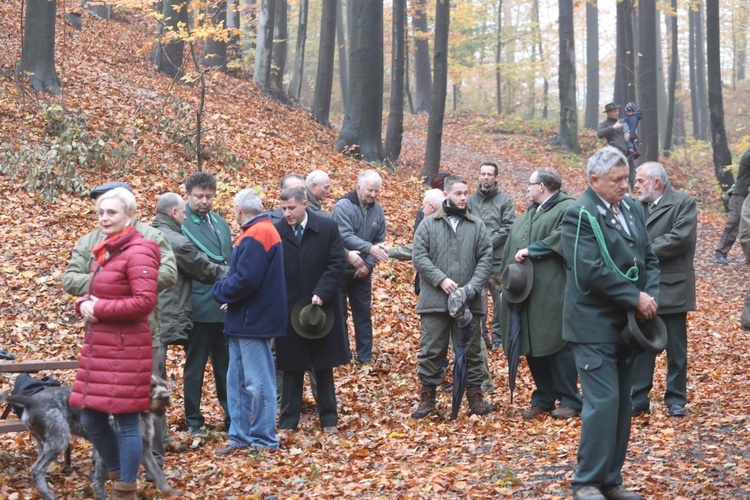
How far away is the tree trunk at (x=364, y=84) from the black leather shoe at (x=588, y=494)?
14.2 meters

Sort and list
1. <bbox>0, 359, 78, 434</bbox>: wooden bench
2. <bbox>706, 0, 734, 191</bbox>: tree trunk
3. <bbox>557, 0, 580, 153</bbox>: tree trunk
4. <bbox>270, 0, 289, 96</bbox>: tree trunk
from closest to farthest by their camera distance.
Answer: <bbox>0, 359, 78, 434</bbox>: wooden bench → <bbox>706, 0, 734, 191</bbox>: tree trunk → <bbox>270, 0, 289, 96</bbox>: tree trunk → <bbox>557, 0, 580, 153</bbox>: tree trunk

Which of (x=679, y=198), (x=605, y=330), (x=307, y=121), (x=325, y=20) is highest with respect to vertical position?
(x=325, y=20)

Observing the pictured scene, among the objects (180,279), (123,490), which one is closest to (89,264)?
(180,279)

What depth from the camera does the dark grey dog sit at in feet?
17.7

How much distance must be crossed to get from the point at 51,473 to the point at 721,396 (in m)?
6.20

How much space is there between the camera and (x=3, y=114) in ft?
46.9

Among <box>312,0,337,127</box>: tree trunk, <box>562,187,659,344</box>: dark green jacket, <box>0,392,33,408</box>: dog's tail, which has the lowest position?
<box>0,392,33,408</box>: dog's tail

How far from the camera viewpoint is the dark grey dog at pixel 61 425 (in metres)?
5.41

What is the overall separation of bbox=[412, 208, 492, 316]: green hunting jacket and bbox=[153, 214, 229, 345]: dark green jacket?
205cm

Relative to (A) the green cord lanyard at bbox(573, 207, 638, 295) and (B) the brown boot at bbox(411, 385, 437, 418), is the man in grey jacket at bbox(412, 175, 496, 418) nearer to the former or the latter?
(B) the brown boot at bbox(411, 385, 437, 418)

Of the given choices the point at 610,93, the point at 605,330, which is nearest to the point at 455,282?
the point at 605,330

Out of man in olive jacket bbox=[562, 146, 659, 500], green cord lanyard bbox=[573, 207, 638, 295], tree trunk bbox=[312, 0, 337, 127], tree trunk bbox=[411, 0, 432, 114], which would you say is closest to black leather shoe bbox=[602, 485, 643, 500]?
man in olive jacket bbox=[562, 146, 659, 500]

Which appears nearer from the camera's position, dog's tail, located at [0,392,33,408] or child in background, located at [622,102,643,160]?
dog's tail, located at [0,392,33,408]

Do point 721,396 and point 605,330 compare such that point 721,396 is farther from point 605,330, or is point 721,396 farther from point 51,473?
point 51,473
